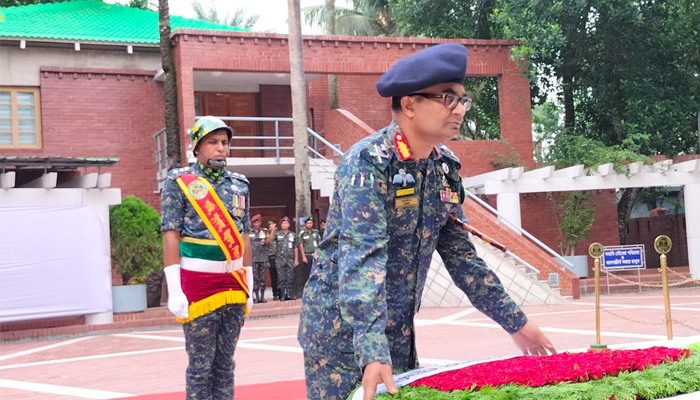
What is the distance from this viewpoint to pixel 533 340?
10.1ft

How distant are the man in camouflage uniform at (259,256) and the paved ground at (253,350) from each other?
5.77ft

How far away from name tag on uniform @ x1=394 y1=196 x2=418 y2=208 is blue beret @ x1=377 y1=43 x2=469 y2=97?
0.33 m

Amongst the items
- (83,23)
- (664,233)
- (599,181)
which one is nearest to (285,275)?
(599,181)

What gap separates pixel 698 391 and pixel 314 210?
22755 mm

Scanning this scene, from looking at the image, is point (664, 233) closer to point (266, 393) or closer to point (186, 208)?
point (266, 393)

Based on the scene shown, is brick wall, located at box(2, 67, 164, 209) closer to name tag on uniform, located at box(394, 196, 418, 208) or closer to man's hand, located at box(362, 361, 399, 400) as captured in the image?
name tag on uniform, located at box(394, 196, 418, 208)

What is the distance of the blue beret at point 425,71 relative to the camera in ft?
9.05

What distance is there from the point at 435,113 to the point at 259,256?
1591 cm

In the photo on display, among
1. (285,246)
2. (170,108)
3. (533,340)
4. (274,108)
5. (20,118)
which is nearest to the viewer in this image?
(533,340)

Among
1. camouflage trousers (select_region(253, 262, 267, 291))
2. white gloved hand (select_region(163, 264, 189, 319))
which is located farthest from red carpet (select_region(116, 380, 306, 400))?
camouflage trousers (select_region(253, 262, 267, 291))

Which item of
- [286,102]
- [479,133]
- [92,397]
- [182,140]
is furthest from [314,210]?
[92,397]

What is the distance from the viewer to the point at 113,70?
21.6 m

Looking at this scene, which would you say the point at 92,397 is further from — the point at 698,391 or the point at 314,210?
the point at 314,210

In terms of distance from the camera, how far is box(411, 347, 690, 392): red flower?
249 centimetres
